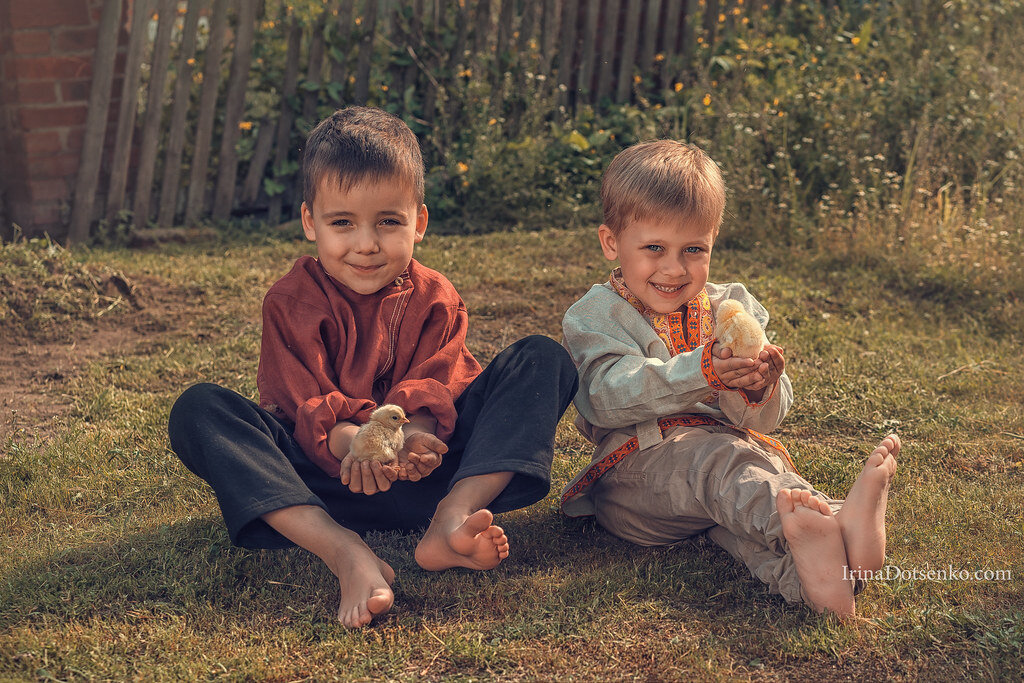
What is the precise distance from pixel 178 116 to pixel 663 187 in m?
4.15

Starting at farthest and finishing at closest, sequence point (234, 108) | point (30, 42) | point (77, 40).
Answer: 1. point (234, 108)
2. point (77, 40)
3. point (30, 42)

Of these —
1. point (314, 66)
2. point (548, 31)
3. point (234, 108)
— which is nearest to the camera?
point (234, 108)

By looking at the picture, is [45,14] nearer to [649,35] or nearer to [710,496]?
[649,35]

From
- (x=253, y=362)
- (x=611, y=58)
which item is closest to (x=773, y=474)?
(x=253, y=362)

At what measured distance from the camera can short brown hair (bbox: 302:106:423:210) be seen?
Result: 275cm

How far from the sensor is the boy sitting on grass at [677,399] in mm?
2490

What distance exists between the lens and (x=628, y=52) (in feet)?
24.2


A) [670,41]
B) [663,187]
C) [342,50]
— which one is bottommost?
[663,187]

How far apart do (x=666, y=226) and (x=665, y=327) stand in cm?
30

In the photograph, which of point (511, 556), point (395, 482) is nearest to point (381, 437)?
point (395, 482)

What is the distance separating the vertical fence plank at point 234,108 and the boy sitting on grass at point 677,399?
12.8 ft

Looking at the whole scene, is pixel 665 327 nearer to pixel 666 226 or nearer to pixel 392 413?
pixel 666 226

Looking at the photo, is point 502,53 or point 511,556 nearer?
point 511,556

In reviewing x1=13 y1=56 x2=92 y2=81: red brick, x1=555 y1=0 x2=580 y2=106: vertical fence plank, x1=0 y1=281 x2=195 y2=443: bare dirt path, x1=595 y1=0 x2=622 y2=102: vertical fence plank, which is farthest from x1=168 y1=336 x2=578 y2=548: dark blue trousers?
x1=595 y1=0 x2=622 y2=102: vertical fence plank
